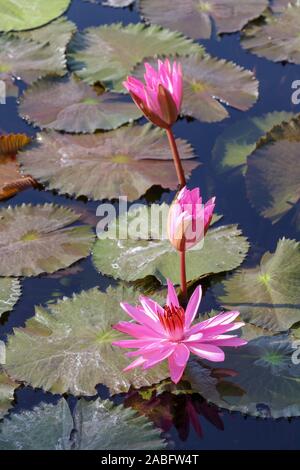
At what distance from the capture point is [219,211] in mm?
2779

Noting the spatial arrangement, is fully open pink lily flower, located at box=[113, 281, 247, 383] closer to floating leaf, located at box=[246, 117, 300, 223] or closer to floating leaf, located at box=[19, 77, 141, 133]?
floating leaf, located at box=[246, 117, 300, 223]

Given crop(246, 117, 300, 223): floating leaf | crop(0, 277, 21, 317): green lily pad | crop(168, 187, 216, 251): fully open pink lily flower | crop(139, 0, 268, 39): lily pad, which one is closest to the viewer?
crop(168, 187, 216, 251): fully open pink lily flower

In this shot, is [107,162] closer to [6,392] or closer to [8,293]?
[8,293]

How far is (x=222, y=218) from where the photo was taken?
2750 mm

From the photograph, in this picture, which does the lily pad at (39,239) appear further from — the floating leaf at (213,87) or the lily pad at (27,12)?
the lily pad at (27,12)

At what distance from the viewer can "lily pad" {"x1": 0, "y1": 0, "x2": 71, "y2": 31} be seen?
3.72m

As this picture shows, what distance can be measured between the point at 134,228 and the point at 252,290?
0.46 meters

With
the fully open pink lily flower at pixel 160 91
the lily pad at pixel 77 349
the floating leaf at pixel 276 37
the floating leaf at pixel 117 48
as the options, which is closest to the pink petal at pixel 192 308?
the lily pad at pixel 77 349

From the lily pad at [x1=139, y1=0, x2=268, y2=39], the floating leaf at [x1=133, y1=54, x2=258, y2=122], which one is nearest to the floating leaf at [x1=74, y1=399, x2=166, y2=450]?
the floating leaf at [x1=133, y1=54, x2=258, y2=122]

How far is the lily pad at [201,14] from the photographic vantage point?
3705 mm

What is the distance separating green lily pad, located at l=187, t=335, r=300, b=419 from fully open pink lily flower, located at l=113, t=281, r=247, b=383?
11cm

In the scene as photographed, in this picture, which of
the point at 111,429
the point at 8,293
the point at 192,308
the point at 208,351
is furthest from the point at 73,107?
the point at 111,429
